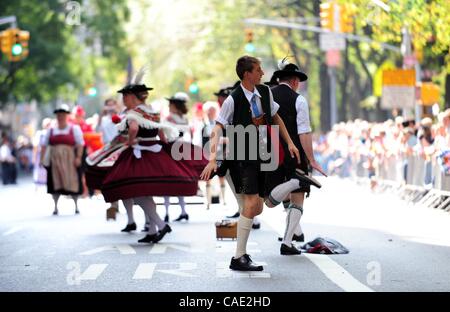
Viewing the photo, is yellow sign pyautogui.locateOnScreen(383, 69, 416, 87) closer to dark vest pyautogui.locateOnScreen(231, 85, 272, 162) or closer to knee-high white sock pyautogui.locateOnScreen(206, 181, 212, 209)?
knee-high white sock pyautogui.locateOnScreen(206, 181, 212, 209)

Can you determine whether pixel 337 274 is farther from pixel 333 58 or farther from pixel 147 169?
pixel 333 58

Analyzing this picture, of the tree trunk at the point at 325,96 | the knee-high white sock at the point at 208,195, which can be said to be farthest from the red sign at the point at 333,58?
the knee-high white sock at the point at 208,195

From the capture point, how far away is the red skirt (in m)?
15.1

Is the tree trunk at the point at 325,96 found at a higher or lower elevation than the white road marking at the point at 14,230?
higher

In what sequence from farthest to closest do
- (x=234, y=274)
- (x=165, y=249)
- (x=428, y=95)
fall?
(x=428, y=95), (x=165, y=249), (x=234, y=274)

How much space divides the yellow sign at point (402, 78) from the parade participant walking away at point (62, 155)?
14.1m

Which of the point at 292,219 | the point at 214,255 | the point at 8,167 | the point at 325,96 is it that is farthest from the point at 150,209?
the point at 325,96

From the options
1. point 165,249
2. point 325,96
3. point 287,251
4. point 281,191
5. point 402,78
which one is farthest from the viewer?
point 325,96

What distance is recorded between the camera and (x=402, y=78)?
113 ft

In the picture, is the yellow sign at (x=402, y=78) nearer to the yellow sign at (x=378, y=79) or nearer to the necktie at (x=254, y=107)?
the yellow sign at (x=378, y=79)

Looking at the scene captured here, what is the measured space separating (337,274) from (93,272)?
7.06ft

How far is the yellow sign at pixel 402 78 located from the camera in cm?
3444
